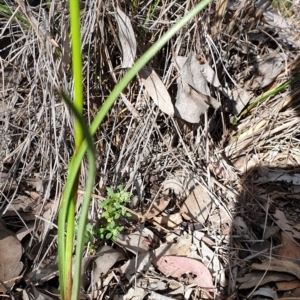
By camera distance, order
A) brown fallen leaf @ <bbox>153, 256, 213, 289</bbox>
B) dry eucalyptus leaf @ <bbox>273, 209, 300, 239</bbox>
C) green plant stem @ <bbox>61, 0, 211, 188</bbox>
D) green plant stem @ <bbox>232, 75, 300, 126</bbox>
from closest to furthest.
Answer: green plant stem @ <bbox>61, 0, 211, 188</bbox> → brown fallen leaf @ <bbox>153, 256, 213, 289</bbox> → dry eucalyptus leaf @ <bbox>273, 209, 300, 239</bbox> → green plant stem @ <bbox>232, 75, 300, 126</bbox>

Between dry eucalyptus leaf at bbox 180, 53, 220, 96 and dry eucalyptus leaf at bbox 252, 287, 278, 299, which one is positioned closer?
dry eucalyptus leaf at bbox 252, 287, 278, 299

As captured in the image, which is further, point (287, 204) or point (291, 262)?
point (287, 204)

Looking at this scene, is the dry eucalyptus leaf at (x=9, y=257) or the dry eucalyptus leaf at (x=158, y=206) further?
the dry eucalyptus leaf at (x=158, y=206)

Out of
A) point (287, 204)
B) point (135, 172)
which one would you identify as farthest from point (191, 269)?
point (287, 204)

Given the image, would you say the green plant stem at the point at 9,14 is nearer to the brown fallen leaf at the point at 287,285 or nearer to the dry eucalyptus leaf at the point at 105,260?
the dry eucalyptus leaf at the point at 105,260

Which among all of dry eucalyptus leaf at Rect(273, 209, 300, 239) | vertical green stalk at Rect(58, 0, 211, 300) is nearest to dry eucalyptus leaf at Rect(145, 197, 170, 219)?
dry eucalyptus leaf at Rect(273, 209, 300, 239)

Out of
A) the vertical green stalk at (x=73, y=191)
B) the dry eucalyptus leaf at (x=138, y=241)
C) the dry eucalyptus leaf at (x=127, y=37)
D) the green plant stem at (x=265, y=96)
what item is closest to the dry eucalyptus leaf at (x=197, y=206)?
the dry eucalyptus leaf at (x=138, y=241)

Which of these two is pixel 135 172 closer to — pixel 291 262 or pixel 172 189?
pixel 172 189

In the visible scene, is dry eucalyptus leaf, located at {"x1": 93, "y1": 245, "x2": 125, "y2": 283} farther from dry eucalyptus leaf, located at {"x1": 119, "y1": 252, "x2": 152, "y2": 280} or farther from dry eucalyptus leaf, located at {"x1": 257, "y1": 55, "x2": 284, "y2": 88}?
dry eucalyptus leaf, located at {"x1": 257, "y1": 55, "x2": 284, "y2": 88}

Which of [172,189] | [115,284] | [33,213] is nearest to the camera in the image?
[115,284]
